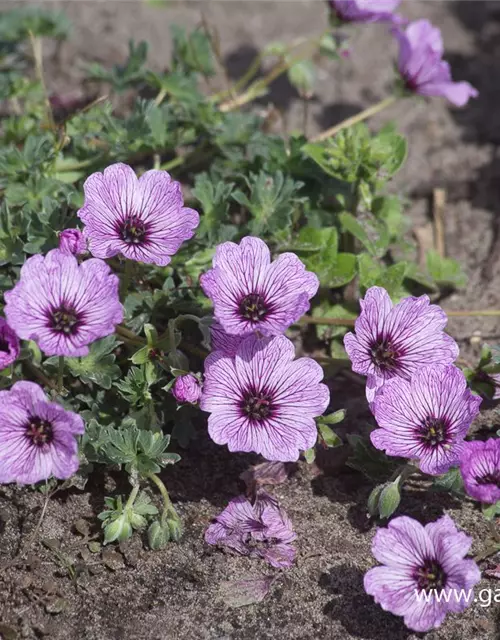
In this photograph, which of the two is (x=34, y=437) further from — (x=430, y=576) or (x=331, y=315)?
(x=331, y=315)

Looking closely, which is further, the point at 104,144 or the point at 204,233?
the point at 104,144

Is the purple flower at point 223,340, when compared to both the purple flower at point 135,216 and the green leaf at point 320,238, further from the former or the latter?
the green leaf at point 320,238

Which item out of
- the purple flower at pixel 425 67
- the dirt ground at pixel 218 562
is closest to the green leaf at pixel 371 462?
the dirt ground at pixel 218 562

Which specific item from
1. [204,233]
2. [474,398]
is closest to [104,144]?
[204,233]

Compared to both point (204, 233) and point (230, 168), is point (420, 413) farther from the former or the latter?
point (230, 168)

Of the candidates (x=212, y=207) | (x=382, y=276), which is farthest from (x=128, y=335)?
(x=382, y=276)

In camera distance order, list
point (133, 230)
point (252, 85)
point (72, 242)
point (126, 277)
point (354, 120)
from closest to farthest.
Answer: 1. point (72, 242)
2. point (133, 230)
3. point (126, 277)
4. point (354, 120)
5. point (252, 85)
